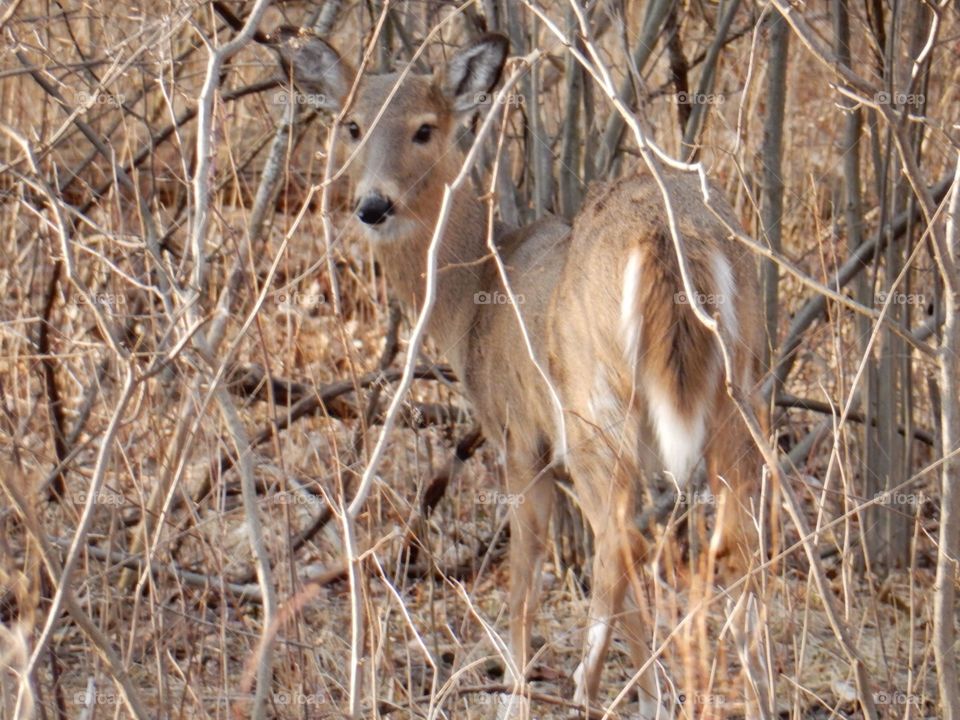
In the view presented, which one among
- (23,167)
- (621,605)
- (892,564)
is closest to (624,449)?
(621,605)

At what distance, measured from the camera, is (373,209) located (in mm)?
5688

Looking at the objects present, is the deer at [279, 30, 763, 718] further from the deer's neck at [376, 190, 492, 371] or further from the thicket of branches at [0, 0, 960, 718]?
the thicket of branches at [0, 0, 960, 718]

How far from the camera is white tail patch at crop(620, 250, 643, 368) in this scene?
448 centimetres

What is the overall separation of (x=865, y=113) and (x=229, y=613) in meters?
A: 3.45

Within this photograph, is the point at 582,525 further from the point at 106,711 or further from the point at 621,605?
the point at 106,711

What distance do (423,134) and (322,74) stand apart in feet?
1.92

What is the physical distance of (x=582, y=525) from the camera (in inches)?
257
